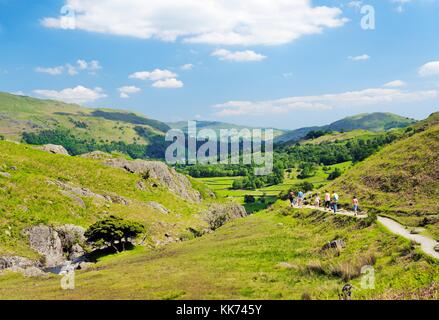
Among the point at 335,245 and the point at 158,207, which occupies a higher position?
the point at 335,245

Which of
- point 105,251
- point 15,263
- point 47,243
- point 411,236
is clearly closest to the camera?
point 411,236

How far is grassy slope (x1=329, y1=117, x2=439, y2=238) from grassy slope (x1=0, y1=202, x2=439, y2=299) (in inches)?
389

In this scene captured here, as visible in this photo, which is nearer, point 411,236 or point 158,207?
point 411,236

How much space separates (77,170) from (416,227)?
359 feet

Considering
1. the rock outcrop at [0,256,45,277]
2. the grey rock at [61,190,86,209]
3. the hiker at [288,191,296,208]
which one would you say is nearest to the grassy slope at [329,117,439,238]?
the hiker at [288,191,296,208]

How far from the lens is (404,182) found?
6638 centimetres

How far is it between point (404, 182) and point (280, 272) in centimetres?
4330

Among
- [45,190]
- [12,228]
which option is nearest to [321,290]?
[12,228]

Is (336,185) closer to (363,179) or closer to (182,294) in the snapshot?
(363,179)

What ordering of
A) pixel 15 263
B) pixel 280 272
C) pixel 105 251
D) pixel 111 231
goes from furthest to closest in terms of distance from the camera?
1. pixel 105 251
2. pixel 111 231
3. pixel 15 263
4. pixel 280 272

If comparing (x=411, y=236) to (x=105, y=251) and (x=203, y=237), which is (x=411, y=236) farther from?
(x=105, y=251)

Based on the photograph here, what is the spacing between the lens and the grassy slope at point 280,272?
83.2 ft

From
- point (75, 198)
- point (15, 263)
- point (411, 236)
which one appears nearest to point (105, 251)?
point (15, 263)

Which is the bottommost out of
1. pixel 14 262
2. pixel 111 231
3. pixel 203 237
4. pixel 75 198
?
pixel 14 262
